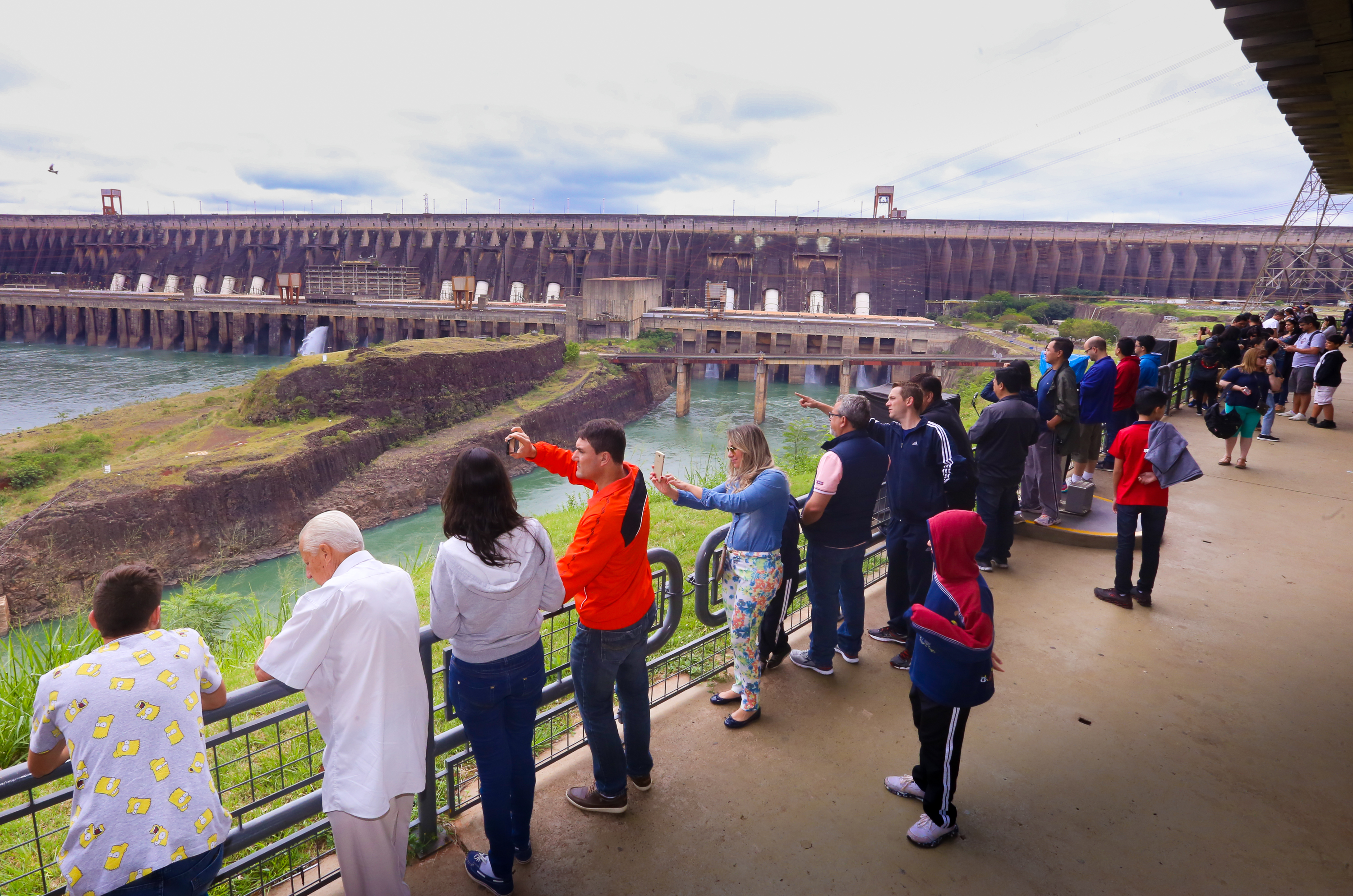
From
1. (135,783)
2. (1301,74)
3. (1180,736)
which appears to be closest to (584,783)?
(135,783)

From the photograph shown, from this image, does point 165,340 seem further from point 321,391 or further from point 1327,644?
point 1327,644

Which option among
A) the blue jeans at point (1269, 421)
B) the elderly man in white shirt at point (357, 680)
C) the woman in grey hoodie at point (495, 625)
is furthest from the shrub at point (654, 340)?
the elderly man in white shirt at point (357, 680)

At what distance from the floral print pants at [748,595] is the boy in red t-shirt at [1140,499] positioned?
10.1 ft

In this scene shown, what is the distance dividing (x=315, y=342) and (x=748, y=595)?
4262 cm

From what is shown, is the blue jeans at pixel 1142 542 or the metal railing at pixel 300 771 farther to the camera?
the blue jeans at pixel 1142 542

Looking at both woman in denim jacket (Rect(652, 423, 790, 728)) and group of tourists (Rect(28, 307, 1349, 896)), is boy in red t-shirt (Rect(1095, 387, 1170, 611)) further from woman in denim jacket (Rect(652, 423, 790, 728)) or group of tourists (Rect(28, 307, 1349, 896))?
woman in denim jacket (Rect(652, 423, 790, 728))

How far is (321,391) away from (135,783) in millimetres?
21659

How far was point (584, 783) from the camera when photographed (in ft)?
12.4

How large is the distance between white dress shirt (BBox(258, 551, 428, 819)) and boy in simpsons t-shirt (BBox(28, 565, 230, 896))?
0.30 meters

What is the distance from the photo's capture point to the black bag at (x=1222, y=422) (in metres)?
8.89

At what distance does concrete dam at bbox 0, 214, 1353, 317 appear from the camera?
49656 mm

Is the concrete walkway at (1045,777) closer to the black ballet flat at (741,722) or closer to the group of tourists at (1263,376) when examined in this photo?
the black ballet flat at (741,722)

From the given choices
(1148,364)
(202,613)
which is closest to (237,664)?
(202,613)

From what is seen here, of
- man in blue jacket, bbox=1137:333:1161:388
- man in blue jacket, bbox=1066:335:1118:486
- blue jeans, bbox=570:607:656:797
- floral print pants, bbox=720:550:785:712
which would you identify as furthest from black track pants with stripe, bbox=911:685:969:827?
man in blue jacket, bbox=1137:333:1161:388
